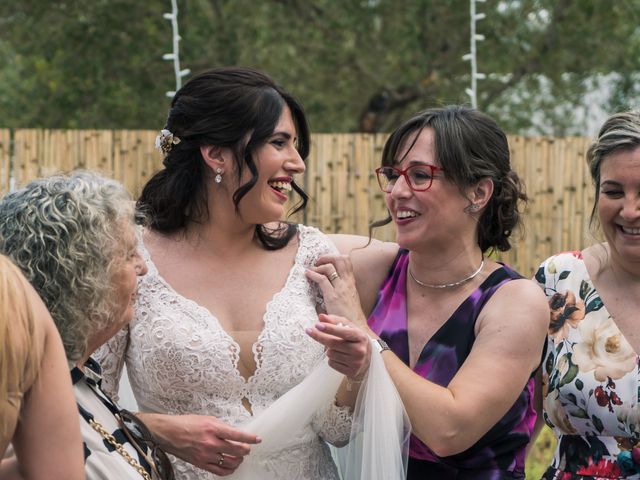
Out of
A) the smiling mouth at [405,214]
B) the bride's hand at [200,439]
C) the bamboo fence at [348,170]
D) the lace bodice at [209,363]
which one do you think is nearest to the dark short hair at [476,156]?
the smiling mouth at [405,214]

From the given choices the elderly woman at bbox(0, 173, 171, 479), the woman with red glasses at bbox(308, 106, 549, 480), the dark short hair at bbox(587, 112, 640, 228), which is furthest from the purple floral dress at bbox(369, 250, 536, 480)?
the elderly woman at bbox(0, 173, 171, 479)

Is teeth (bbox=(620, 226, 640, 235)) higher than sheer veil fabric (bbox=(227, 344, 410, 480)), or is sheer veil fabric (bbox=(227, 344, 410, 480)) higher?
teeth (bbox=(620, 226, 640, 235))

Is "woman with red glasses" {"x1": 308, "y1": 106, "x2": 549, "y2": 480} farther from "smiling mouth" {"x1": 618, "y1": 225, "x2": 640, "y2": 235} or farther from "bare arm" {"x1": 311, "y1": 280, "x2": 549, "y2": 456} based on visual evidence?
"smiling mouth" {"x1": 618, "y1": 225, "x2": 640, "y2": 235}

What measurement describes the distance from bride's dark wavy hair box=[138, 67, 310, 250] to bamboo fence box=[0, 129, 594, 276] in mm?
4374

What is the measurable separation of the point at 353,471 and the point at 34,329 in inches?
60.7

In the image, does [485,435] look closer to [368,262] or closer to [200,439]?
[368,262]

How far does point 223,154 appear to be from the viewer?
342cm

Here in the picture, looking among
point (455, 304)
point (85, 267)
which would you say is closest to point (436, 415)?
point (455, 304)

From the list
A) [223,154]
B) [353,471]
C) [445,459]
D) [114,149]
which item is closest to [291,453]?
[353,471]

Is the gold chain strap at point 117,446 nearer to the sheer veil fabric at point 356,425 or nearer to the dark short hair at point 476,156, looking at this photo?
the sheer veil fabric at point 356,425

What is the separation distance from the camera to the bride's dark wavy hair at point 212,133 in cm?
337

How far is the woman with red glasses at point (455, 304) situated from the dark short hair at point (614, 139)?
348mm

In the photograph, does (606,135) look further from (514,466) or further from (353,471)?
(353,471)

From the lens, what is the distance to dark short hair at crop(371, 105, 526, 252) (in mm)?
3348
